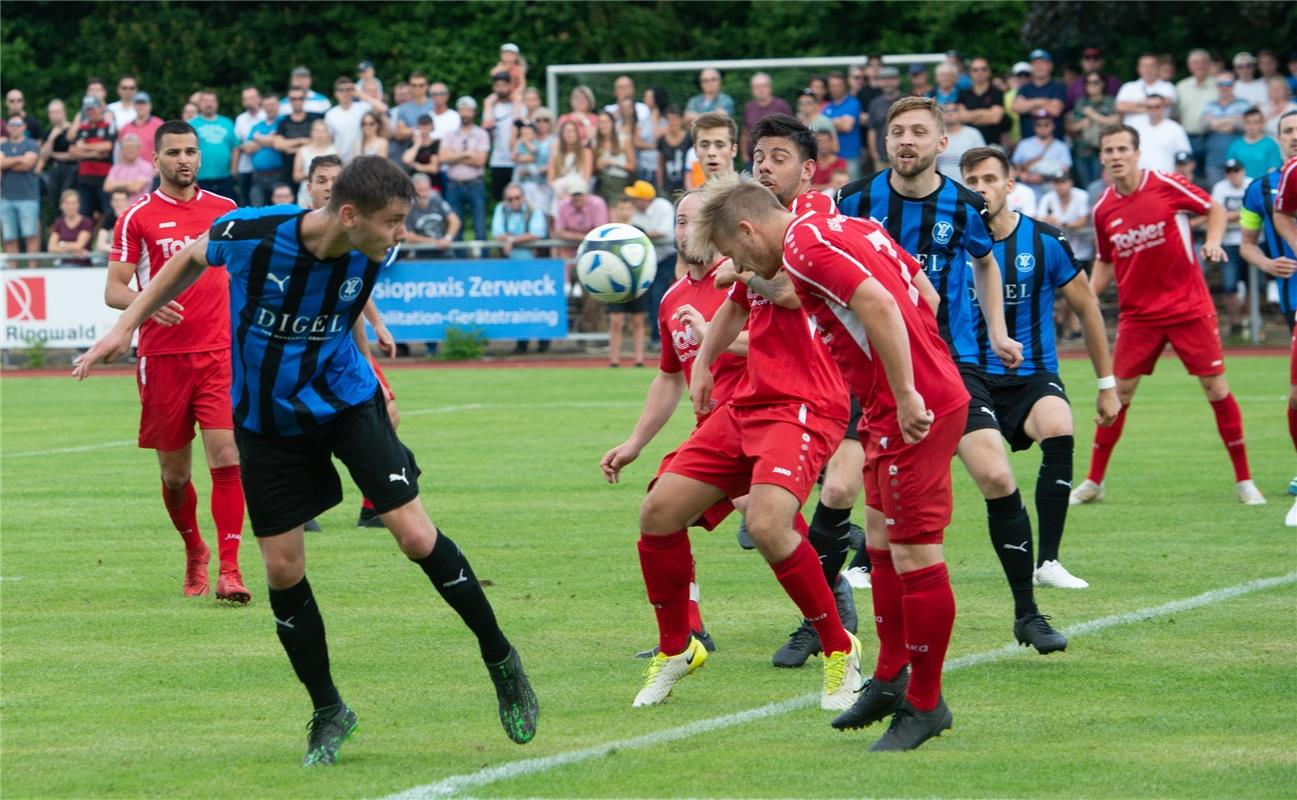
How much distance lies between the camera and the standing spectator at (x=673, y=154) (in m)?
22.9

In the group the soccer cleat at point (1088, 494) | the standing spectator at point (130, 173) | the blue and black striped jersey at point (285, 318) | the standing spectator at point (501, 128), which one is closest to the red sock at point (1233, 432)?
the soccer cleat at point (1088, 494)

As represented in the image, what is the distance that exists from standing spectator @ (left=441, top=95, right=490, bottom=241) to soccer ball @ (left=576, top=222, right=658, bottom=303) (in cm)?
1424

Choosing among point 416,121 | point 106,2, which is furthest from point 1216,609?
point 106,2

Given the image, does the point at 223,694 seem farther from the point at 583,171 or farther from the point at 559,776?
the point at 583,171

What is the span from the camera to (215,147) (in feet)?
79.2

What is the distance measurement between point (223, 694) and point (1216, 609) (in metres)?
4.34

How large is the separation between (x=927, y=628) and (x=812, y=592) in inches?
25.8

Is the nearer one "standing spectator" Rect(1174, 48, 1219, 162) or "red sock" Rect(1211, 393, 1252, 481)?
"red sock" Rect(1211, 393, 1252, 481)

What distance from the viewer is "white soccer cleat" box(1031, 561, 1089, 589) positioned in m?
8.76

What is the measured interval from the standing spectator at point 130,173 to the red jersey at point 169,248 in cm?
1577

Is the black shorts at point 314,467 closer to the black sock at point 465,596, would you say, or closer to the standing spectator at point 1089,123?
the black sock at point 465,596

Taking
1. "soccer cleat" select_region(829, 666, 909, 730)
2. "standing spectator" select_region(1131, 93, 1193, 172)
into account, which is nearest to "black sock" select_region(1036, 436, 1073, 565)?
"soccer cleat" select_region(829, 666, 909, 730)

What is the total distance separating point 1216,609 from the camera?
806 cm

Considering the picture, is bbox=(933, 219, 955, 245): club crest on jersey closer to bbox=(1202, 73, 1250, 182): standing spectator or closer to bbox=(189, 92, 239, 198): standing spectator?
bbox=(1202, 73, 1250, 182): standing spectator
